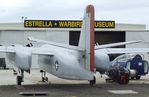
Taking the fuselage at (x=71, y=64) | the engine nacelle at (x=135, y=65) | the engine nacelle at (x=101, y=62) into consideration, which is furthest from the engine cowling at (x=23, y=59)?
the engine nacelle at (x=135, y=65)

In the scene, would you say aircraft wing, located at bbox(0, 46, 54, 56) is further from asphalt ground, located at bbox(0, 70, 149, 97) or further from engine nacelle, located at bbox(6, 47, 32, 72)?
asphalt ground, located at bbox(0, 70, 149, 97)

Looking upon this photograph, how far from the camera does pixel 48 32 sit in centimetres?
5791

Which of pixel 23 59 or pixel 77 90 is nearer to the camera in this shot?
pixel 23 59

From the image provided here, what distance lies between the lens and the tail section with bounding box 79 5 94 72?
74.1 feet

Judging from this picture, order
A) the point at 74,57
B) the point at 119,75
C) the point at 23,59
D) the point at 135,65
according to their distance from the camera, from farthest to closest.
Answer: the point at 135,65
the point at 119,75
the point at 74,57
the point at 23,59

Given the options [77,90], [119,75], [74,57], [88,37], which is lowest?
[77,90]

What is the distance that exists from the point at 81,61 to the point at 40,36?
35.1m

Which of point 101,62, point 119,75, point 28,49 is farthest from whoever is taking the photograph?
point 119,75

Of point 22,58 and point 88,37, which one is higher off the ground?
point 88,37

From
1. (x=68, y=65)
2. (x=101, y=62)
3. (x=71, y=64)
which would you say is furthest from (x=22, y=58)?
(x=101, y=62)

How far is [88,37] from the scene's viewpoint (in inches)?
897

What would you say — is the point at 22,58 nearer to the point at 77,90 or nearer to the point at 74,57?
the point at 74,57

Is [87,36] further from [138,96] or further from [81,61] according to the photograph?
[138,96]

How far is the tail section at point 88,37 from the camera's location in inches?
890
